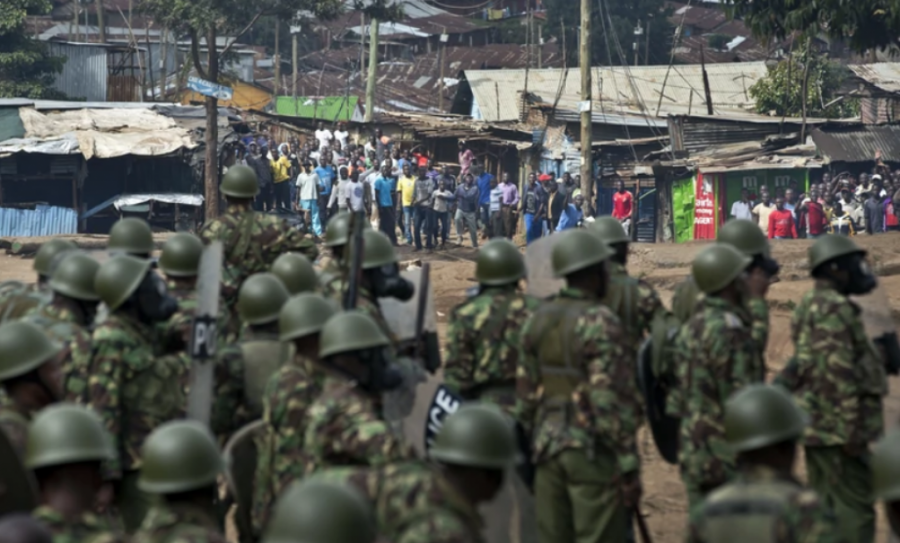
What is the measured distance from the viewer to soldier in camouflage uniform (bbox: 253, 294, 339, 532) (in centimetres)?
554

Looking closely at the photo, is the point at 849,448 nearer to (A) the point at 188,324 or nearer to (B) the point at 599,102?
(A) the point at 188,324

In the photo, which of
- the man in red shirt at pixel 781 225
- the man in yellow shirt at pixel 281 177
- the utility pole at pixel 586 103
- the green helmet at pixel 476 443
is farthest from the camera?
the man in yellow shirt at pixel 281 177

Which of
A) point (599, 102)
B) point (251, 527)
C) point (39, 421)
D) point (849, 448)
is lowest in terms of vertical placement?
point (251, 527)

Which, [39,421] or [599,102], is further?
[599,102]

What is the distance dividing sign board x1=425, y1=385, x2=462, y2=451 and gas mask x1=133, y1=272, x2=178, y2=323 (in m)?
1.52

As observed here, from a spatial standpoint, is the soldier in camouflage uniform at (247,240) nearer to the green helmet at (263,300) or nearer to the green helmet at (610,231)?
the green helmet at (610,231)

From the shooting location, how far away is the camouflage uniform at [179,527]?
4.01m

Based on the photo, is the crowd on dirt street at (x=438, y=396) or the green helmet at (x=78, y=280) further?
the green helmet at (x=78, y=280)

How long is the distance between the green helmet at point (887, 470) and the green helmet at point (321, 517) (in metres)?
1.56

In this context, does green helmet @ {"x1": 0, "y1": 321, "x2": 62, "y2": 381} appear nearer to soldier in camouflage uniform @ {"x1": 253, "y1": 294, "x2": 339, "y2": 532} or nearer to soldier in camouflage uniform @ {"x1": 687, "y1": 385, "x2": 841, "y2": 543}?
soldier in camouflage uniform @ {"x1": 253, "y1": 294, "x2": 339, "y2": 532}

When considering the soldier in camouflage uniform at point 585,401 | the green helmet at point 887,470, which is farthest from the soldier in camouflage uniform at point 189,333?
the green helmet at point 887,470

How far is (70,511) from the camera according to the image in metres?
4.18

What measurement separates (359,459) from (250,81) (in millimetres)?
50391

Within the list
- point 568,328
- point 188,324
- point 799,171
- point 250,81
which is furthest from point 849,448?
point 250,81
